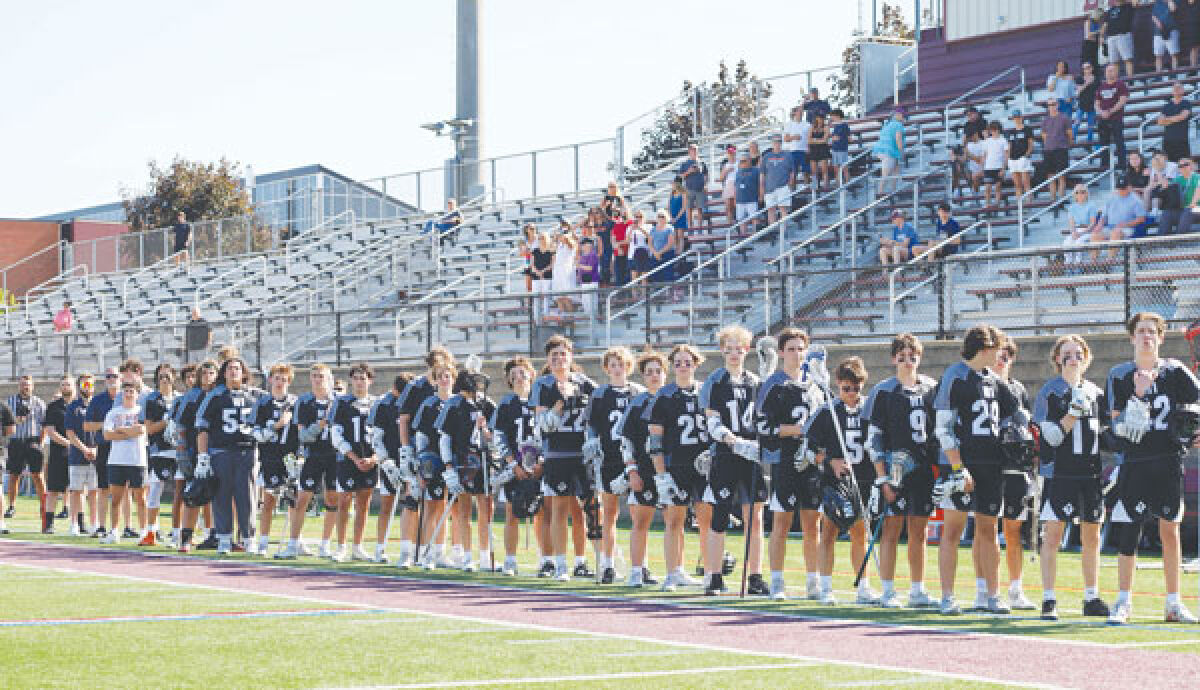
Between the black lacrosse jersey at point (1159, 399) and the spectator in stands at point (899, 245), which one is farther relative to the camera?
the spectator in stands at point (899, 245)

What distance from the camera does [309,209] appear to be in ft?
141

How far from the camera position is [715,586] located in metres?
13.7

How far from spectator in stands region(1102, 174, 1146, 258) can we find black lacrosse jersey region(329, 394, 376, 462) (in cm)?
922

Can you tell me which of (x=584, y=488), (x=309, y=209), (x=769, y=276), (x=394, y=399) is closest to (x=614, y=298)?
(x=769, y=276)

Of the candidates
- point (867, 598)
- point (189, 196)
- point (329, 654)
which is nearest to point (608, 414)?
point (867, 598)

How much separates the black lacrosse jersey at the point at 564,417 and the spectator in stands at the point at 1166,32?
54.4 feet

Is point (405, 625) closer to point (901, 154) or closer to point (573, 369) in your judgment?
point (573, 369)

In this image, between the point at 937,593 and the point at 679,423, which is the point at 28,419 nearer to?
the point at 679,423

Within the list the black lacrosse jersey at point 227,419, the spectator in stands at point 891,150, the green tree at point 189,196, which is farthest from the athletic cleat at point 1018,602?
the green tree at point 189,196

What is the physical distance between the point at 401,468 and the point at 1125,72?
664 inches

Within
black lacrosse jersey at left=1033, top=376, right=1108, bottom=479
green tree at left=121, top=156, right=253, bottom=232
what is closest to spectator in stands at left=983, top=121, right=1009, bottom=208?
black lacrosse jersey at left=1033, top=376, right=1108, bottom=479

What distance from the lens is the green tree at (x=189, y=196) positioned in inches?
2408

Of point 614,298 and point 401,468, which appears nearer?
point 401,468

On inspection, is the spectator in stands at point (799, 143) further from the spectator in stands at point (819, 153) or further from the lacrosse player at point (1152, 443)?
the lacrosse player at point (1152, 443)
